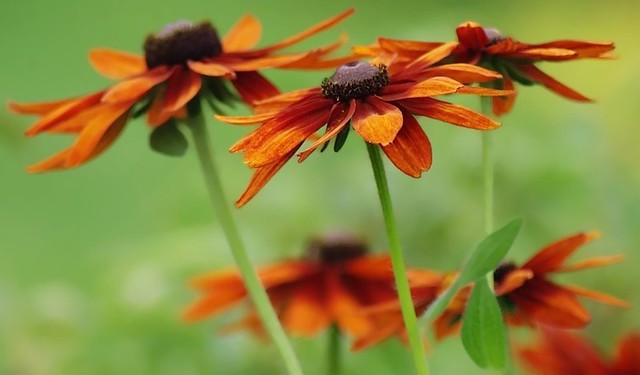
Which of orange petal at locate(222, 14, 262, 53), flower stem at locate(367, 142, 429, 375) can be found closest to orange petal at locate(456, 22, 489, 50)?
flower stem at locate(367, 142, 429, 375)

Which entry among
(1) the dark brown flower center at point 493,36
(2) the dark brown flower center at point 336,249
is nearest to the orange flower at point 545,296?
(1) the dark brown flower center at point 493,36

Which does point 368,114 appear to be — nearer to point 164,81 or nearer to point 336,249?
point 164,81

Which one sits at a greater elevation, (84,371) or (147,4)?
(147,4)

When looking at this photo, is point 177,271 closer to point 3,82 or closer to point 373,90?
point 373,90

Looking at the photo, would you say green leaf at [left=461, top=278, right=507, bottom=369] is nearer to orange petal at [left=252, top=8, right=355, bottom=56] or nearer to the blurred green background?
orange petal at [left=252, top=8, right=355, bottom=56]

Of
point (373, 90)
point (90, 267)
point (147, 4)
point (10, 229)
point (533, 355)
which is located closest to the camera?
point (373, 90)

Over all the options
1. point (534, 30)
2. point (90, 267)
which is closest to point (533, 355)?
point (90, 267)

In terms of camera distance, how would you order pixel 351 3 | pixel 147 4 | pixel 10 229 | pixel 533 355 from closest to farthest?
pixel 533 355
pixel 10 229
pixel 351 3
pixel 147 4
